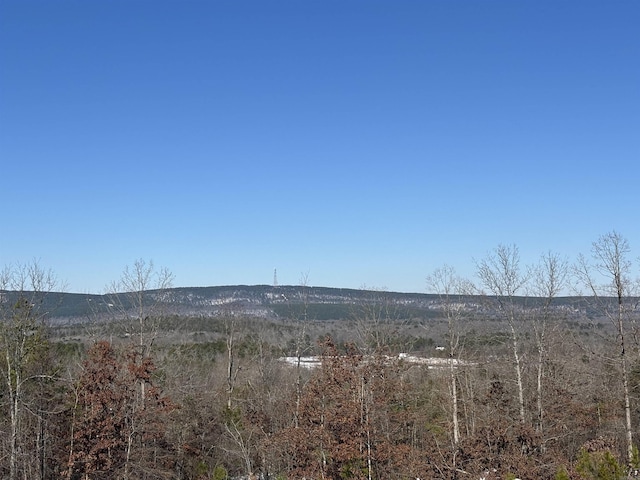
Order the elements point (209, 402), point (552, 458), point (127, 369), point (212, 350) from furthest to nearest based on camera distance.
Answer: point (212, 350), point (209, 402), point (127, 369), point (552, 458)

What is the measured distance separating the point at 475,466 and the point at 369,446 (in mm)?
3537

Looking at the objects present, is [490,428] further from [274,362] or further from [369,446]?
[274,362]

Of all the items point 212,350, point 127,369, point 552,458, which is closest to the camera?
point 552,458

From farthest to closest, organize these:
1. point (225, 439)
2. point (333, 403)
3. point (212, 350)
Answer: point (212, 350), point (225, 439), point (333, 403)

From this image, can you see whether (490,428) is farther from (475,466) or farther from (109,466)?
(109,466)

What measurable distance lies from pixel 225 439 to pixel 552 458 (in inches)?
673

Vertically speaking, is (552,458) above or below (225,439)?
above

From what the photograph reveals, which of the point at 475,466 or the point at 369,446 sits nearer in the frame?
the point at 475,466

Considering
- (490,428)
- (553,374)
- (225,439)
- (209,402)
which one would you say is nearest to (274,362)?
(209,402)

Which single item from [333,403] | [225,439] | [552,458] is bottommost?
[225,439]

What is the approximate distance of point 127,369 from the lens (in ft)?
70.5

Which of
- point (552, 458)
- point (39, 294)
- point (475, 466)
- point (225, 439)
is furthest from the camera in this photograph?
point (225, 439)

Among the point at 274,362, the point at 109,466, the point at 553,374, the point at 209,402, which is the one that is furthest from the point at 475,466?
the point at 274,362

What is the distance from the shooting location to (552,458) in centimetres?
1694
